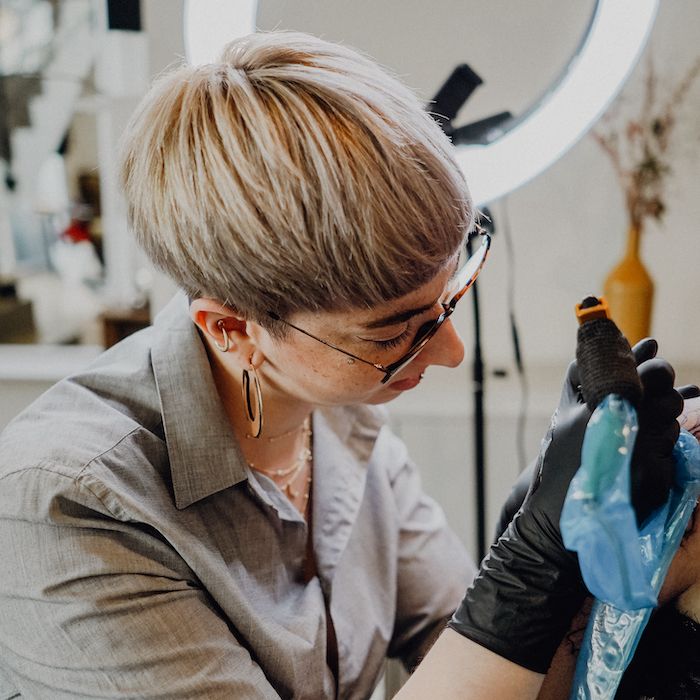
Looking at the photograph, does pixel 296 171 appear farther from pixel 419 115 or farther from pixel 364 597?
pixel 364 597

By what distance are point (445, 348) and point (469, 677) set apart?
1.12 feet

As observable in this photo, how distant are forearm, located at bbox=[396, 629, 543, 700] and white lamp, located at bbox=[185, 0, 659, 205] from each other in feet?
1.88

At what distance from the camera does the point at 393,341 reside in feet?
2.72

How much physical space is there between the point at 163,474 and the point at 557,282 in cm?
119

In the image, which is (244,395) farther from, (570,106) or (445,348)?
(570,106)

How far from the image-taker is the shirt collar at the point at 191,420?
85 cm

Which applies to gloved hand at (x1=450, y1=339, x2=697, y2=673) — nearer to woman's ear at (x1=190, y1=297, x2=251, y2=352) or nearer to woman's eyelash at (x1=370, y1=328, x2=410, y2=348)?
woman's eyelash at (x1=370, y1=328, x2=410, y2=348)

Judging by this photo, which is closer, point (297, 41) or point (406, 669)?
point (297, 41)

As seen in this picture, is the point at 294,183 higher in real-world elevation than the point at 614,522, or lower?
higher

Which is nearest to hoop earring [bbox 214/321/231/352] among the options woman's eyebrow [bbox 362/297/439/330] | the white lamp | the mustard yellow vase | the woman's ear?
the woman's ear

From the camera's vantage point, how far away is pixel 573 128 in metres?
1.00

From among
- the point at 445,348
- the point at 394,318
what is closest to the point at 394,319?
the point at 394,318

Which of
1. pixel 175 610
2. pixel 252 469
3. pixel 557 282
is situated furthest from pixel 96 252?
pixel 175 610

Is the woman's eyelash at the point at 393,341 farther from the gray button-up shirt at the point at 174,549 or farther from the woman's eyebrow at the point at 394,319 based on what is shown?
the gray button-up shirt at the point at 174,549
